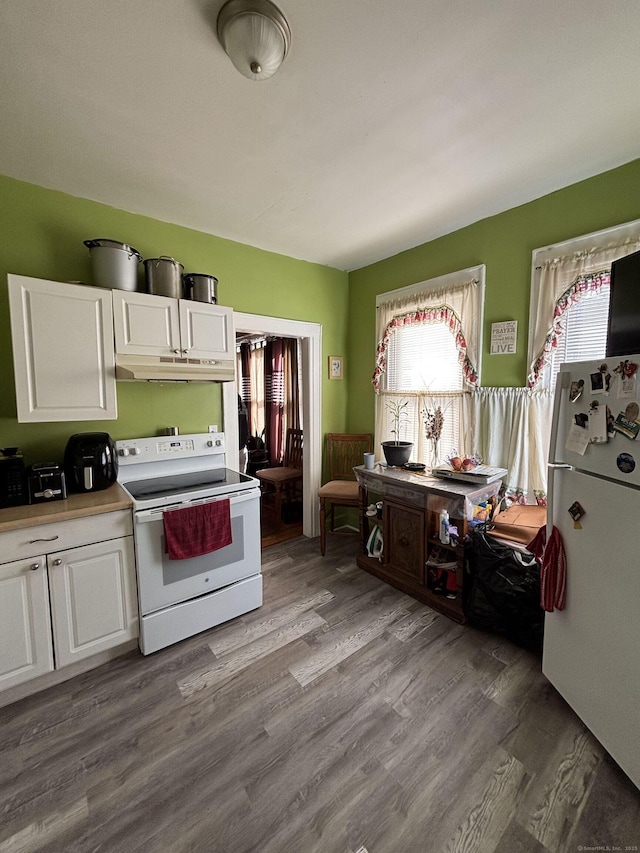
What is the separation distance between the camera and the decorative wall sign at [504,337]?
2275 mm

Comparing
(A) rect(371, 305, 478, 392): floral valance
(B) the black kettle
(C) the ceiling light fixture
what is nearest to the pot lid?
(B) the black kettle

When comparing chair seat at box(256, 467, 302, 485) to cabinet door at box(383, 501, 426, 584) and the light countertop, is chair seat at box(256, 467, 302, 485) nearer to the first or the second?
cabinet door at box(383, 501, 426, 584)

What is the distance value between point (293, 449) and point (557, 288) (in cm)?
304

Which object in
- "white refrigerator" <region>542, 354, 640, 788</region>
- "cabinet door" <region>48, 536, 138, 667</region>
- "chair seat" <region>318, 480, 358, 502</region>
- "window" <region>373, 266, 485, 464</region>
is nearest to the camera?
"white refrigerator" <region>542, 354, 640, 788</region>

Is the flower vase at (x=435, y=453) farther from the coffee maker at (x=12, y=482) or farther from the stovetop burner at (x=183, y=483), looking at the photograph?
the coffee maker at (x=12, y=482)

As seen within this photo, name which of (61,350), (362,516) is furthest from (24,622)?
(362,516)

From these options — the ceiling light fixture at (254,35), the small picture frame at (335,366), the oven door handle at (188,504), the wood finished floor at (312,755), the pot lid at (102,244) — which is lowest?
the wood finished floor at (312,755)

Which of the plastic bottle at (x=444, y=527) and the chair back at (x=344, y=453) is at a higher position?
the chair back at (x=344, y=453)

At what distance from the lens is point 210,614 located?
207cm

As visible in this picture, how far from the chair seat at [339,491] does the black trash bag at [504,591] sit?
3.62ft

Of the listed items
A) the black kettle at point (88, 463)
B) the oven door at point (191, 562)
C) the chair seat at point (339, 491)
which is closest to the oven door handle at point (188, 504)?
the oven door at point (191, 562)

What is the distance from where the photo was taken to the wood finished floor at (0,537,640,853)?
112cm

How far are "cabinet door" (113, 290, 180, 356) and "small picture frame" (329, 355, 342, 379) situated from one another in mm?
1615

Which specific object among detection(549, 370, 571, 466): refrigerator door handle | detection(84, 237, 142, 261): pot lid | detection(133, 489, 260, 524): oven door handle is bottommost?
detection(133, 489, 260, 524): oven door handle
